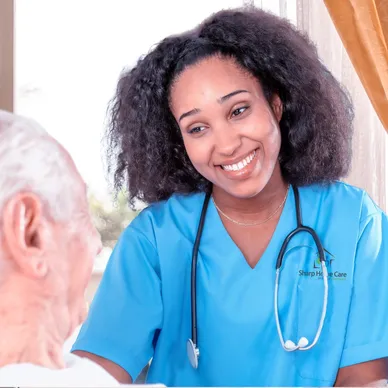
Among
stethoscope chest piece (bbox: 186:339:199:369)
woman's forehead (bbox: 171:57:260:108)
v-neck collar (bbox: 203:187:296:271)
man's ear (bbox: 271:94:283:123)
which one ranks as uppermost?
woman's forehead (bbox: 171:57:260:108)

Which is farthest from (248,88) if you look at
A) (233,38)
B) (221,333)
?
(221,333)

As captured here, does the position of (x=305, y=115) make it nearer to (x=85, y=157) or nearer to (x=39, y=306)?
(x=39, y=306)

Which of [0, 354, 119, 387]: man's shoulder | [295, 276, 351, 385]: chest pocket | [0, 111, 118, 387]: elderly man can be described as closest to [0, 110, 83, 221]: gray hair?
[0, 111, 118, 387]: elderly man

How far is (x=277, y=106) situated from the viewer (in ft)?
3.51

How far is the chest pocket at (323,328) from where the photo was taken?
3.18ft

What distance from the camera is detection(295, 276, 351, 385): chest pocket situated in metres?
0.97

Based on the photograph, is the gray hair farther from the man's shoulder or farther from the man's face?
the man's shoulder

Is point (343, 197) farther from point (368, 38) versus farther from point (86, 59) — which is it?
point (86, 59)

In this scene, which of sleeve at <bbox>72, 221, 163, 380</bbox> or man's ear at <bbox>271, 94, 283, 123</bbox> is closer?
sleeve at <bbox>72, 221, 163, 380</bbox>

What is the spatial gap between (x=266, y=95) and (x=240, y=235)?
0.69ft

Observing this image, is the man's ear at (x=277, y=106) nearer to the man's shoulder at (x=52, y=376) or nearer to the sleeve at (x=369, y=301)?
the sleeve at (x=369, y=301)

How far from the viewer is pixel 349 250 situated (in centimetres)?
100

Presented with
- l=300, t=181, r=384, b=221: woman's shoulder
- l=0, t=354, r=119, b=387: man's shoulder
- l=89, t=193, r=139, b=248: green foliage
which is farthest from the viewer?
l=89, t=193, r=139, b=248: green foliage

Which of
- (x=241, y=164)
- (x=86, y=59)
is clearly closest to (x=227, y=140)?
(x=241, y=164)
